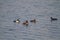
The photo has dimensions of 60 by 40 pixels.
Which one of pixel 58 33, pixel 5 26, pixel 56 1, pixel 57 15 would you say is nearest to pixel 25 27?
pixel 5 26

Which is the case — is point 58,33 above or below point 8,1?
below

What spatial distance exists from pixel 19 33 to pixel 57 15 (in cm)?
711

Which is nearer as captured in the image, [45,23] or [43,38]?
[43,38]

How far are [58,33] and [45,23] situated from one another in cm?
305

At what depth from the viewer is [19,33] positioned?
21.6 meters

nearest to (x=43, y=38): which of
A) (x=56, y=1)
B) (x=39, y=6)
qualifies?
(x=39, y=6)

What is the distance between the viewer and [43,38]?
66.1 ft

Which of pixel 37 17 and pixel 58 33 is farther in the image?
pixel 37 17

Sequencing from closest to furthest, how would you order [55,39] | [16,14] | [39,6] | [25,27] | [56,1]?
[55,39]
[25,27]
[16,14]
[39,6]
[56,1]

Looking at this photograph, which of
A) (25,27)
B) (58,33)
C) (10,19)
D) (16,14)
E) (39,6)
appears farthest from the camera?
(39,6)

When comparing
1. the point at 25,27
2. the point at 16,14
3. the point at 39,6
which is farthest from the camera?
the point at 39,6

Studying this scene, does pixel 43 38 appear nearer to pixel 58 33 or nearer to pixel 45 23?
pixel 58 33

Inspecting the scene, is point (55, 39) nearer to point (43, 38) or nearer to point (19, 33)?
point (43, 38)

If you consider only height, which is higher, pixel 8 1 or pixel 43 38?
pixel 8 1
